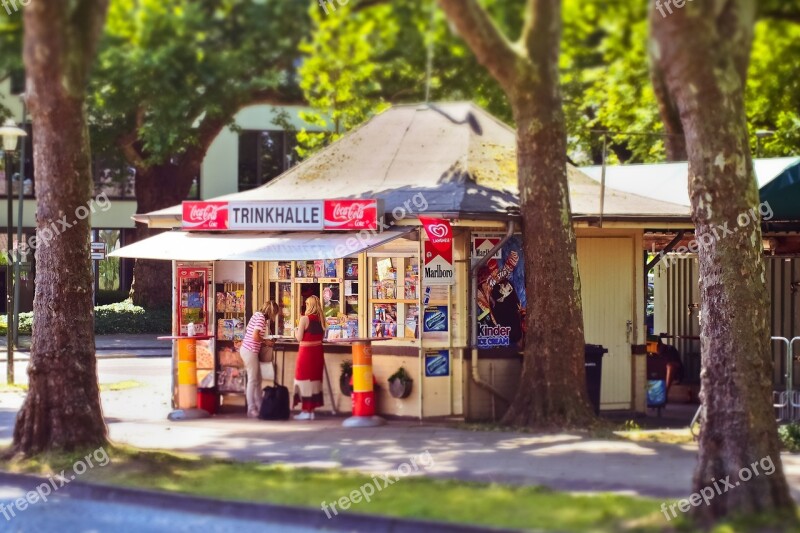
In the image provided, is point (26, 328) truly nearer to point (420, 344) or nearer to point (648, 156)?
point (648, 156)

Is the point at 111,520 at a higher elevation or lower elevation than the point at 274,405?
lower

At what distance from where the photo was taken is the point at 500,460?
40.8ft

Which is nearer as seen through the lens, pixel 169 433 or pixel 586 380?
pixel 169 433

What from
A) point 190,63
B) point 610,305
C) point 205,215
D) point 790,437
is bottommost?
point 790,437

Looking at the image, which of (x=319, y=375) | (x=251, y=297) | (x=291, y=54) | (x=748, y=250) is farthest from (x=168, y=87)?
(x=748, y=250)

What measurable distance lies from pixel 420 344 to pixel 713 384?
7128mm

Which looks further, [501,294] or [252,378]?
[252,378]

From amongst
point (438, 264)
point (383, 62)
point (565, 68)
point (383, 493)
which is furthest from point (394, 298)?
point (383, 62)

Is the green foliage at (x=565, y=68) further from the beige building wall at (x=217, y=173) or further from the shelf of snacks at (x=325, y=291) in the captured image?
the beige building wall at (x=217, y=173)

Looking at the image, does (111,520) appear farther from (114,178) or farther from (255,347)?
(114,178)

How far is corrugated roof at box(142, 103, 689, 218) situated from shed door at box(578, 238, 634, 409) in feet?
2.30

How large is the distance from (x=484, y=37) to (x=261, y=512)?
6.70 meters

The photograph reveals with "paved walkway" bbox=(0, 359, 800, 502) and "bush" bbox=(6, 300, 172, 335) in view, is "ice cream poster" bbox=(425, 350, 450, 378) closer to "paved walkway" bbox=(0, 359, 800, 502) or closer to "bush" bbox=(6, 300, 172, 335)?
"paved walkway" bbox=(0, 359, 800, 502)

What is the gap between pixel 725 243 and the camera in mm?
9172
